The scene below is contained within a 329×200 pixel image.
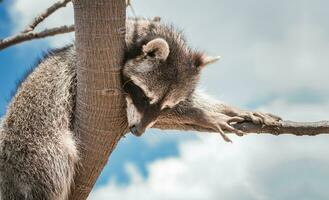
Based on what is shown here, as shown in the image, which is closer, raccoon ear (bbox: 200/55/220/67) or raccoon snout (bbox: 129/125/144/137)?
raccoon snout (bbox: 129/125/144/137)

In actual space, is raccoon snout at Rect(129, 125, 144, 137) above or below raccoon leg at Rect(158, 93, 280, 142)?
above

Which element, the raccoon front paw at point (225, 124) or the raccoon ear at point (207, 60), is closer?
the raccoon front paw at point (225, 124)

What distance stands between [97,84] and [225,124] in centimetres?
131

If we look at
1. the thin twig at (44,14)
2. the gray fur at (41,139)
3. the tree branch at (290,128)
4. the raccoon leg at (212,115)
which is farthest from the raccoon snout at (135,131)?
the thin twig at (44,14)

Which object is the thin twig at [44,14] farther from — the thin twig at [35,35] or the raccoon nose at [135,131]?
the raccoon nose at [135,131]

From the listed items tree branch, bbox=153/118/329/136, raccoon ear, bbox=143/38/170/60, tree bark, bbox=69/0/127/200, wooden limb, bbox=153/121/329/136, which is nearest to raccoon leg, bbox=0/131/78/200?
tree bark, bbox=69/0/127/200

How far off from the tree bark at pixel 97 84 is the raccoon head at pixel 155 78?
127mm

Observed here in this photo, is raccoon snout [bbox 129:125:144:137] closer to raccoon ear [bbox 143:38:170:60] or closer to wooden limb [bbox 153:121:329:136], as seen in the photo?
raccoon ear [bbox 143:38:170:60]

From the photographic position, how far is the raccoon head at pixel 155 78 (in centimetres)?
439

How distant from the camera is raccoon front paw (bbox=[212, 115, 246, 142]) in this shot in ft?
16.1

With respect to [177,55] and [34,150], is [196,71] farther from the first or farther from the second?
[34,150]

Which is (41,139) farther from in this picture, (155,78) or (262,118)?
(262,118)

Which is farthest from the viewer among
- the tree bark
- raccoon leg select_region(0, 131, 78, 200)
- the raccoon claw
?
the raccoon claw

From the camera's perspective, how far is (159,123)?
5191mm
